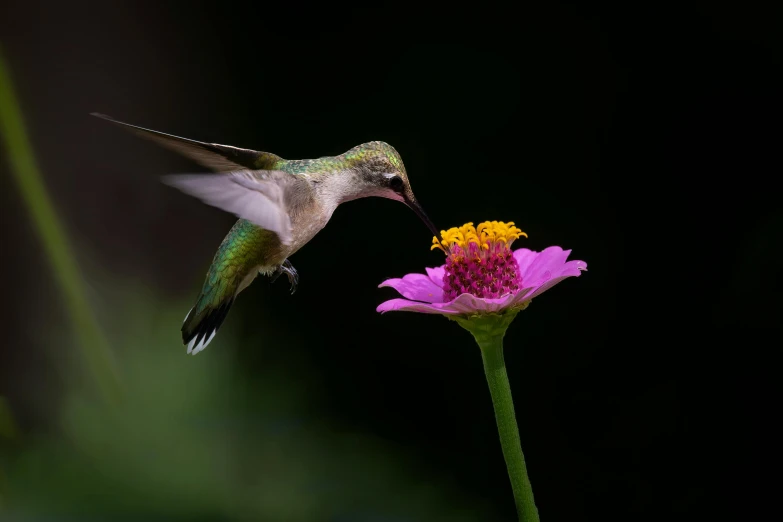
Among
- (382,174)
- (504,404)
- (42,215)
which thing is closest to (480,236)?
(382,174)

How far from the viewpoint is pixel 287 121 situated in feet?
7.45

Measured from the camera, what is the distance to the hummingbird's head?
106 cm

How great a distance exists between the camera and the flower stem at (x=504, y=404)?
0.84m

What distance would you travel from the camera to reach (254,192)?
3.05 ft

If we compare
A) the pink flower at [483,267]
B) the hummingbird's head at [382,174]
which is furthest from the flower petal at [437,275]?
the hummingbird's head at [382,174]

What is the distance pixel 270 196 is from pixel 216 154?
0.41 ft

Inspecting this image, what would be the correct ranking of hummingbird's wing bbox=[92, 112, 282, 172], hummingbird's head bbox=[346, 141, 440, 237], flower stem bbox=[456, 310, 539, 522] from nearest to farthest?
flower stem bbox=[456, 310, 539, 522]
hummingbird's wing bbox=[92, 112, 282, 172]
hummingbird's head bbox=[346, 141, 440, 237]

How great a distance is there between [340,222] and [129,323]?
1.99 ft

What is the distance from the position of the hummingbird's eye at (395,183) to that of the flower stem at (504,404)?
202 millimetres

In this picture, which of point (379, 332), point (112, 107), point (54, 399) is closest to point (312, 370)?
point (379, 332)

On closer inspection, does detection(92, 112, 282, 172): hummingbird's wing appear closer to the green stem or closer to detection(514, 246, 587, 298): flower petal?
detection(514, 246, 587, 298): flower petal

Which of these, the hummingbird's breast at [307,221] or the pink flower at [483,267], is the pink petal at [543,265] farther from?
the hummingbird's breast at [307,221]

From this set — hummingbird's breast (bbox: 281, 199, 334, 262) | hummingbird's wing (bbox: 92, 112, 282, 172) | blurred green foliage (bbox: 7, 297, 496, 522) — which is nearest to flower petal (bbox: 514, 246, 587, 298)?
hummingbird's breast (bbox: 281, 199, 334, 262)

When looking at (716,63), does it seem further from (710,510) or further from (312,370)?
(312,370)
